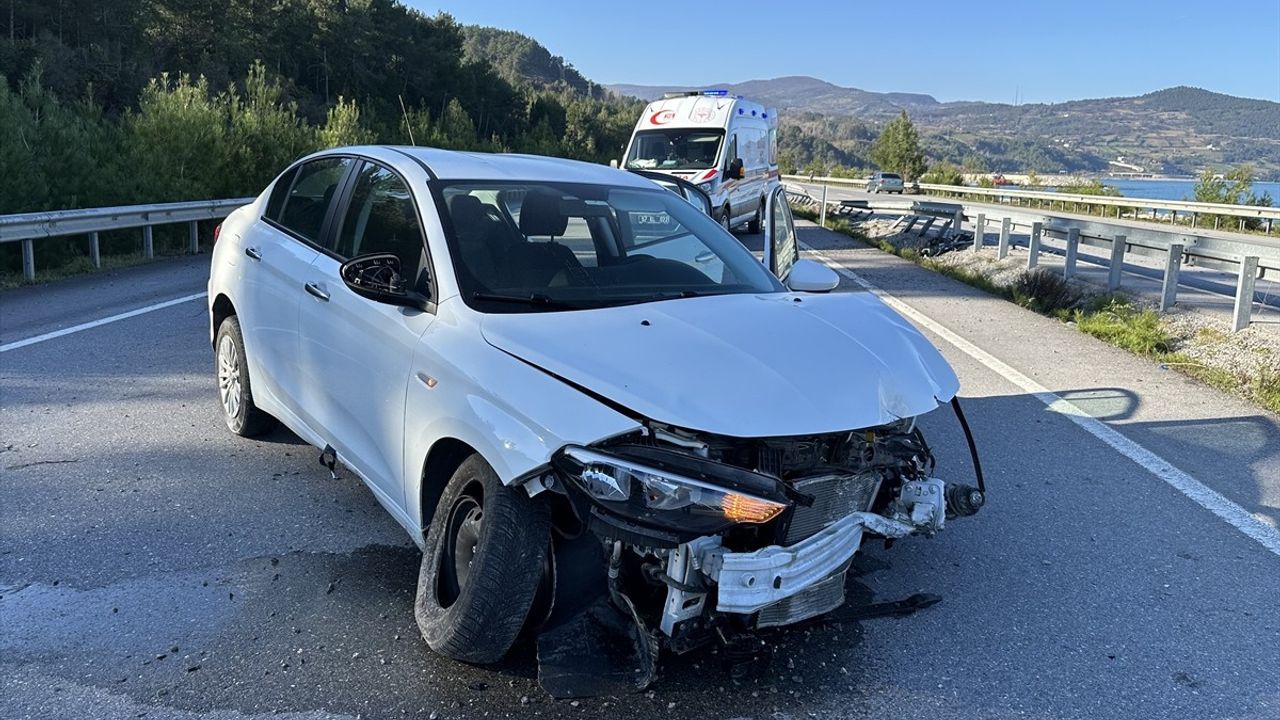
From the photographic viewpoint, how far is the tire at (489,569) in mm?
2951

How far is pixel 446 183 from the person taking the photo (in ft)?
13.7

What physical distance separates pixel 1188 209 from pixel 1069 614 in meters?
36.7

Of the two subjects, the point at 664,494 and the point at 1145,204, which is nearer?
the point at 664,494

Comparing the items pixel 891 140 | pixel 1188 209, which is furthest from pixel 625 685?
pixel 891 140

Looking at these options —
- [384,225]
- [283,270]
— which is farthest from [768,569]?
[283,270]

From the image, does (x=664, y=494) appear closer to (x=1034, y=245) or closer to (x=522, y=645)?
(x=522, y=645)

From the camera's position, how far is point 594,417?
288 cm

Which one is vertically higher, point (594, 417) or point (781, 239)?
point (781, 239)

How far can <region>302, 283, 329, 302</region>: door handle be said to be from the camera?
4277 millimetres

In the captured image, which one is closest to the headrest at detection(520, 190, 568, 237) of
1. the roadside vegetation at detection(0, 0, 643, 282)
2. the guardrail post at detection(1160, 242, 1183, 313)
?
the roadside vegetation at detection(0, 0, 643, 282)

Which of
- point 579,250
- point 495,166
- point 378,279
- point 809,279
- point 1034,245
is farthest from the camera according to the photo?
point 1034,245

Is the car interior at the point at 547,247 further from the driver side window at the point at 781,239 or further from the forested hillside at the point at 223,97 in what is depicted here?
the forested hillside at the point at 223,97

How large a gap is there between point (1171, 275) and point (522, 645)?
9.33 m

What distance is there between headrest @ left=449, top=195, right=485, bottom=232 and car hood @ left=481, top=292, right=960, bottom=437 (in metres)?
0.67
